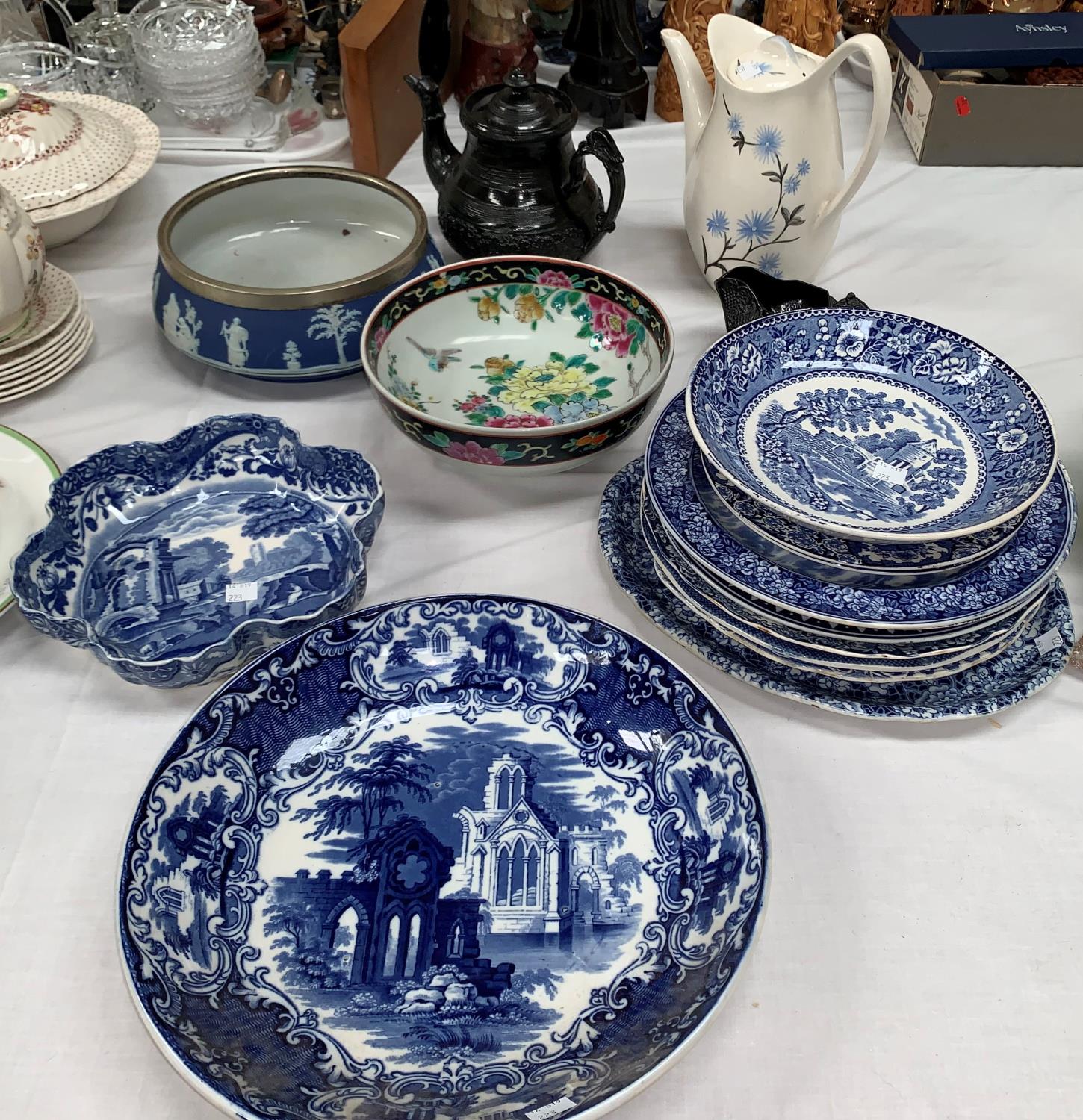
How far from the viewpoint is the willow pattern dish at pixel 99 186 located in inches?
42.9

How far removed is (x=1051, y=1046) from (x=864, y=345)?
0.54 m

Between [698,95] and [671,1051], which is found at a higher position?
[698,95]

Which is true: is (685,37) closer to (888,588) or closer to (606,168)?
(606,168)

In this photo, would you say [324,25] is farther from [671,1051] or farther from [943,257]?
[671,1051]

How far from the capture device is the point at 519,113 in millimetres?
1012

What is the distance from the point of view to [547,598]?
2.70 feet

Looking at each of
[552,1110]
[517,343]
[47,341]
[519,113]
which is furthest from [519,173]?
[552,1110]

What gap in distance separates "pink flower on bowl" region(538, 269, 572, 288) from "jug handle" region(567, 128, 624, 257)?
107mm

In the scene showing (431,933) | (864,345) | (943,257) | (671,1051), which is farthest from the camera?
(943,257)

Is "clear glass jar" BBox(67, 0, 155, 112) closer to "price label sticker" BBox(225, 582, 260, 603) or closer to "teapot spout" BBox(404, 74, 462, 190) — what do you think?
"teapot spout" BBox(404, 74, 462, 190)

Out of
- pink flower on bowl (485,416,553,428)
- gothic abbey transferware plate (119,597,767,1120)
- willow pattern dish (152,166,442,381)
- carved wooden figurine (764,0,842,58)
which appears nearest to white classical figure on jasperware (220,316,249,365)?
willow pattern dish (152,166,442,381)

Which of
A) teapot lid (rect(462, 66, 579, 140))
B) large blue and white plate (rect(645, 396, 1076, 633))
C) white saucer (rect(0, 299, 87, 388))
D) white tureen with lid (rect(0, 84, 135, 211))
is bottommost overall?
white saucer (rect(0, 299, 87, 388))

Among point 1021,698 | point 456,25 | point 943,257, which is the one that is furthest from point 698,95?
point 1021,698

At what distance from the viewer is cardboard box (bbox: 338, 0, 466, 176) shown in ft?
3.77
